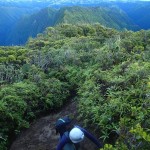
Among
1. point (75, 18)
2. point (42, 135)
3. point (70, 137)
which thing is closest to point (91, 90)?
point (42, 135)

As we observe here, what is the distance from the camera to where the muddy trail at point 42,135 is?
1163cm

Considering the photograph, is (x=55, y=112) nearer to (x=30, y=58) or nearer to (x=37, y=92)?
(x=37, y=92)

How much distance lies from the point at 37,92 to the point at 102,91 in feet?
11.9

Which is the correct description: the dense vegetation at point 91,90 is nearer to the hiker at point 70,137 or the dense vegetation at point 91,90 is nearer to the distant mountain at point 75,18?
the hiker at point 70,137

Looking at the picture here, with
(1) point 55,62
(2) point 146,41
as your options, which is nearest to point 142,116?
(1) point 55,62

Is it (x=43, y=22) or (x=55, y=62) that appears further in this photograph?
(x=43, y=22)

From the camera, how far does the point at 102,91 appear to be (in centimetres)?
1191

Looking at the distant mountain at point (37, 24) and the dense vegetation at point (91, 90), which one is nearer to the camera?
the dense vegetation at point (91, 90)

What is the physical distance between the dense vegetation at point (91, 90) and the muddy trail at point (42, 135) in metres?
0.34

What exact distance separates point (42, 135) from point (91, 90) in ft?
8.78

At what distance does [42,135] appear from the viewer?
40.7 ft

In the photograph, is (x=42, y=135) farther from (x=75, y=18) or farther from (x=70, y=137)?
(x=75, y=18)

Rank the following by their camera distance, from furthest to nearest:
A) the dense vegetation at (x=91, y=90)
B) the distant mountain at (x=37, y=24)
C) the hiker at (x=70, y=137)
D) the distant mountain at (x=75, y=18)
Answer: the distant mountain at (x=37, y=24) → the distant mountain at (x=75, y=18) → the dense vegetation at (x=91, y=90) → the hiker at (x=70, y=137)

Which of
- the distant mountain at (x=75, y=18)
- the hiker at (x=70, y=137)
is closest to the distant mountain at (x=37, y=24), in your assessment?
the distant mountain at (x=75, y=18)
